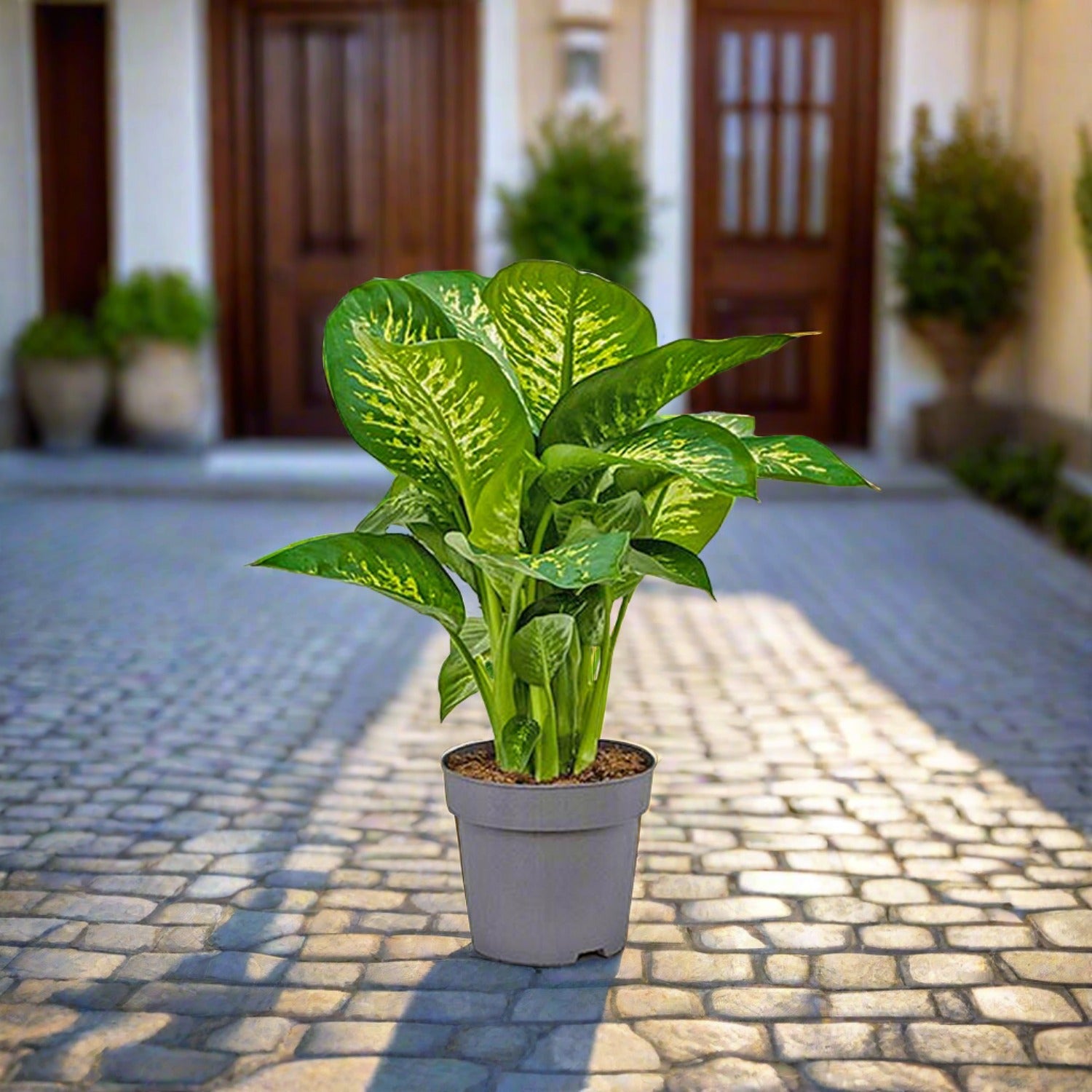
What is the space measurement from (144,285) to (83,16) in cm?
202

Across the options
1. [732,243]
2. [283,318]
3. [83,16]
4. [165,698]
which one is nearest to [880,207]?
[732,243]

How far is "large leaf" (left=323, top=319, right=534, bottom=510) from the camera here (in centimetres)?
271

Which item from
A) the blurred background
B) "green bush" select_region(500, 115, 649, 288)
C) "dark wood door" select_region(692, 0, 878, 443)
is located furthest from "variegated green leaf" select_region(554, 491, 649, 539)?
"dark wood door" select_region(692, 0, 878, 443)

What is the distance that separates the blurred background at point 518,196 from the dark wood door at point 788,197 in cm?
2

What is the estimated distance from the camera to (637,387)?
279cm

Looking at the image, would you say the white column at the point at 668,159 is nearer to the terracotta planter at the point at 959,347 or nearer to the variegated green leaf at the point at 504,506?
the terracotta planter at the point at 959,347

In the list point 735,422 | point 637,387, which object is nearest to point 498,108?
point 735,422

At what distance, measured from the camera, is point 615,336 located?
114 inches

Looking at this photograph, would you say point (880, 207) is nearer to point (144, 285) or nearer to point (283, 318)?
point (283, 318)

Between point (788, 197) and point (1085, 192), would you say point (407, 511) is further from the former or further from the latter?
point (788, 197)

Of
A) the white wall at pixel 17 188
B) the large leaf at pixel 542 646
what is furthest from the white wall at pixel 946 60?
the large leaf at pixel 542 646

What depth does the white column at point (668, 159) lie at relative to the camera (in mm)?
10648

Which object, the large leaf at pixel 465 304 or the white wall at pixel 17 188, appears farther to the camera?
the white wall at pixel 17 188

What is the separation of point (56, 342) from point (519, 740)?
27.5 ft
